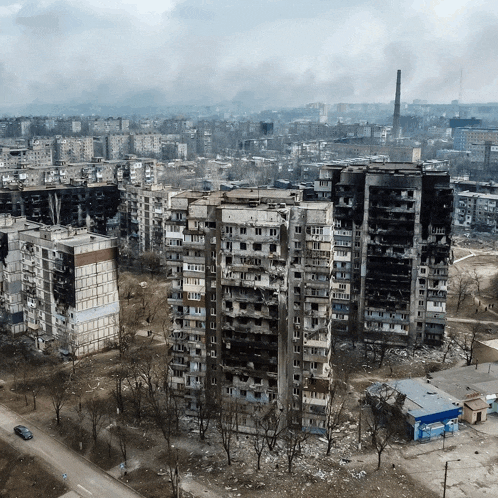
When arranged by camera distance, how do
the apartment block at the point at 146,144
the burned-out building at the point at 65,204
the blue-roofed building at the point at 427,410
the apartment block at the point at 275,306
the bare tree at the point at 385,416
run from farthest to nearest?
the apartment block at the point at 146,144
the burned-out building at the point at 65,204
the blue-roofed building at the point at 427,410
the bare tree at the point at 385,416
the apartment block at the point at 275,306

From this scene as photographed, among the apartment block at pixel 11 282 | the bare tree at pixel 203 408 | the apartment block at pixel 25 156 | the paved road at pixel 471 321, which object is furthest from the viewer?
the apartment block at pixel 25 156

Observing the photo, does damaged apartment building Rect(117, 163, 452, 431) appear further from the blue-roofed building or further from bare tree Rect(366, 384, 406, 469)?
the blue-roofed building

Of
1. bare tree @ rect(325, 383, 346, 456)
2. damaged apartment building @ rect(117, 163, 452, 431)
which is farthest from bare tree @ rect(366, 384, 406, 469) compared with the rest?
damaged apartment building @ rect(117, 163, 452, 431)

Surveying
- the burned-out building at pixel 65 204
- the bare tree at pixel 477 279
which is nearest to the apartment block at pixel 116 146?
the burned-out building at pixel 65 204

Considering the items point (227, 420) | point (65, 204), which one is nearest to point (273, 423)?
point (227, 420)

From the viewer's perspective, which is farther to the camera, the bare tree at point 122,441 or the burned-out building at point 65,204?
the burned-out building at point 65,204

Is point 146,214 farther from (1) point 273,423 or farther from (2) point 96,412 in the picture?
(1) point 273,423

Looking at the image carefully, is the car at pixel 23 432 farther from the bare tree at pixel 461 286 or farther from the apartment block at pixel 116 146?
the apartment block at pixel 116 146
